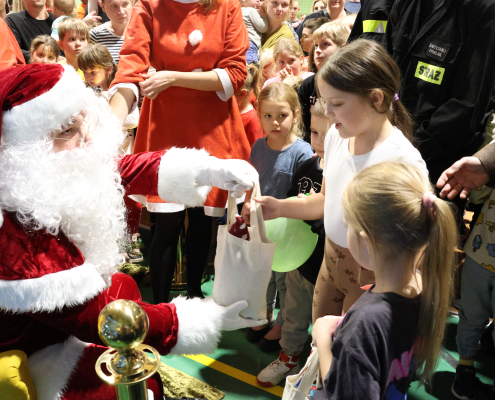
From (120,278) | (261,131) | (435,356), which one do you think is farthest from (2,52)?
(435,356)

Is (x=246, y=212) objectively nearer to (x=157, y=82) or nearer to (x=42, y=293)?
(x=42, y=293)

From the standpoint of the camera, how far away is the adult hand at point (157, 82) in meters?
2.38

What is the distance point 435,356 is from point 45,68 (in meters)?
1.48

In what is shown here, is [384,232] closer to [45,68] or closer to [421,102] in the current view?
[45,68]

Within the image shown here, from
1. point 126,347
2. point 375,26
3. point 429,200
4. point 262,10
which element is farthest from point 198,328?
point 262,10

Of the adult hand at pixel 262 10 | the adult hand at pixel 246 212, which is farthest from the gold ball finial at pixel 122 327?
the adult hand at pixel 262 10

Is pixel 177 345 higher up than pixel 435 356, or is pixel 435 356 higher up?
pixel 435 356

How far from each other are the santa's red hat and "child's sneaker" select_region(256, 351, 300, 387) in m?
1.62

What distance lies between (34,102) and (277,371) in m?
1.74

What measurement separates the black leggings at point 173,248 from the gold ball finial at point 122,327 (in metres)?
1.76

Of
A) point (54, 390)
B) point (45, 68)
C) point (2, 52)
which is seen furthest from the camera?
point (2, 52)

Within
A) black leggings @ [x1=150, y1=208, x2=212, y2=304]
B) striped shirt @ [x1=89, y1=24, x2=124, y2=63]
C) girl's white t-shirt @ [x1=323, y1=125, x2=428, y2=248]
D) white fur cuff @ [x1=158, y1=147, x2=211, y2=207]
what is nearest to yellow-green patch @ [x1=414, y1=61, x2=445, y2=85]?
girl's white t-shirt @ [x1=323, y1=125, x2=428, y2=248]

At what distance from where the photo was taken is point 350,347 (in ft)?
3.89

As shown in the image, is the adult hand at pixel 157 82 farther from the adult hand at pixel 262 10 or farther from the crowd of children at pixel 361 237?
the adult hand at pixel 262 10
